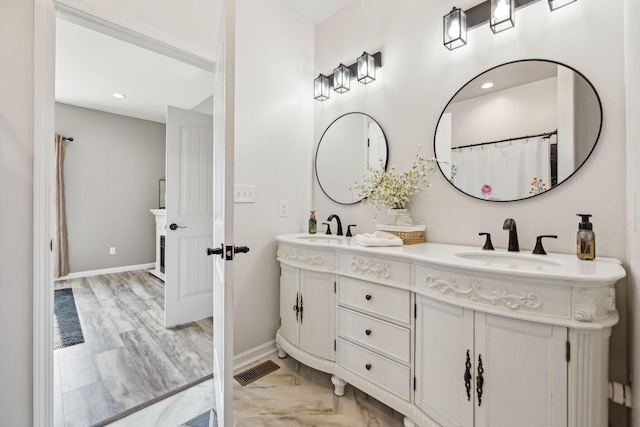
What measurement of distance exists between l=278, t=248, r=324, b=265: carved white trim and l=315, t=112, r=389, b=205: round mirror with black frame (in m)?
0.61

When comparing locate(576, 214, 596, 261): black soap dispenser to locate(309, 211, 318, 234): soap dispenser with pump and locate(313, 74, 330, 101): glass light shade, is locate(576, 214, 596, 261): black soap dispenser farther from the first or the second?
locate(313, 74, 330, 101): glass light shade

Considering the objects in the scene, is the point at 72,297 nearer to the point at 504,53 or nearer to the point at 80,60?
the point at 80,60

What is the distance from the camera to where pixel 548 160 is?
136 cm

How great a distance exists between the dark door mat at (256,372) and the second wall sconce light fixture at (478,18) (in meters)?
2.38

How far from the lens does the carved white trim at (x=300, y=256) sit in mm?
1777

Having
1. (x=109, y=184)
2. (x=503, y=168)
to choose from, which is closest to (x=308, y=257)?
(x=503, y=168)

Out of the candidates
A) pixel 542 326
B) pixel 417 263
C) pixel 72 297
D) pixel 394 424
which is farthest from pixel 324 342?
pixel 72 297

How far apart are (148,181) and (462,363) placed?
5.42 meters

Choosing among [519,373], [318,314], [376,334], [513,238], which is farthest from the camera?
[318,314]

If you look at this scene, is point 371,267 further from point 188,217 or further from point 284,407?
point 188,217

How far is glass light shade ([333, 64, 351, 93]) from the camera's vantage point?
2188 millimetres

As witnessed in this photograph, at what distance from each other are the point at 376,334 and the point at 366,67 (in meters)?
1.81

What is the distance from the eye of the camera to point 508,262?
134 cm

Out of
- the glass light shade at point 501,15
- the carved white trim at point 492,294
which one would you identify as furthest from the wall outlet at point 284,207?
the glass light shade at point 501,15
